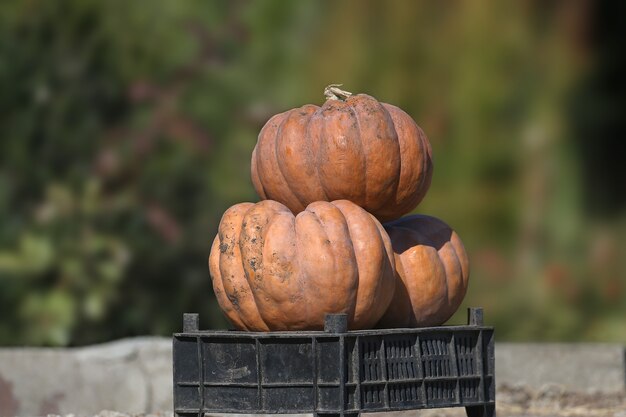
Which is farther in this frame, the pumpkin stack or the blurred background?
the blurred background

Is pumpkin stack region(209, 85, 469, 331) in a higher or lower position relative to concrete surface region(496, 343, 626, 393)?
higher

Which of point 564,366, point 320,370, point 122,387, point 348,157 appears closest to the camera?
point 320,370

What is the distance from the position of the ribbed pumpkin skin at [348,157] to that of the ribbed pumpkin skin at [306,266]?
166 mm

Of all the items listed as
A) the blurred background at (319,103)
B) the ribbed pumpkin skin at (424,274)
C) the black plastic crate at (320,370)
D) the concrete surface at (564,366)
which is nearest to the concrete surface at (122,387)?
the concrete surface at (564,366)

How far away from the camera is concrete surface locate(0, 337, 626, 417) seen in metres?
7.41

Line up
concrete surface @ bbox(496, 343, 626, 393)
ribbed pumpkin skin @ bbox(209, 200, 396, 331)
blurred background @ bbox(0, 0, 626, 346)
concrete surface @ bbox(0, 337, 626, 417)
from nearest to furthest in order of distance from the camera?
1. ribbed pumpkin skin @ bbox(209, 200, 396, 331)
2. concrete surface @ bbox(0, 337, 626, 417)
3. concrete surface @ bbox(496, 343, 626, 393)
4. blurred background @ bbox(0, 0, 626, 346)

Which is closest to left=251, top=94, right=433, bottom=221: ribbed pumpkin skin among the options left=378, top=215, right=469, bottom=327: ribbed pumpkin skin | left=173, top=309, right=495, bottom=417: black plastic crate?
left=378, top=215, right=469, bottom=327: ribbed pumpkin skin

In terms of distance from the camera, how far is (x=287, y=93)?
9094 millimetres

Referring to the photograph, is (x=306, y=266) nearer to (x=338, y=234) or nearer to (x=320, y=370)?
(x=338, y=234)

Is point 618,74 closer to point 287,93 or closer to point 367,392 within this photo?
point 287,93

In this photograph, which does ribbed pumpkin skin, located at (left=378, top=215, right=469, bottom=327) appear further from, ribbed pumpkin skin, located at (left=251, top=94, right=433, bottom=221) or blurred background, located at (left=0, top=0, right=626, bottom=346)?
blurred background, located at (left=0, top=0, right=626, bottom=346)

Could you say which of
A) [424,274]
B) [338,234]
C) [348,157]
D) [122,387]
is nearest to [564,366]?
[122,387]

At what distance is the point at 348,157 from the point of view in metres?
5.25

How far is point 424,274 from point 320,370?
727mm
